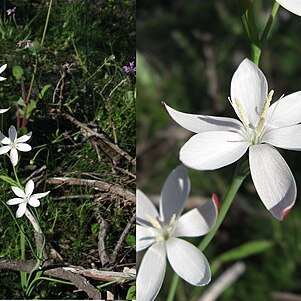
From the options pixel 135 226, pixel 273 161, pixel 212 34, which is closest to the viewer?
pixel 273 161

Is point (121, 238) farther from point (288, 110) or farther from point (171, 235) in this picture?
point (288, 110)

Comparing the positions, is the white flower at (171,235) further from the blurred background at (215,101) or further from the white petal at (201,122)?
the blurred background at (215,101)

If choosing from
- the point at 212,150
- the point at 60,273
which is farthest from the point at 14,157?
the point at 212,150

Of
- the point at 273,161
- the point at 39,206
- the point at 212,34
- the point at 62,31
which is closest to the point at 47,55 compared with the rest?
the point at 62,31

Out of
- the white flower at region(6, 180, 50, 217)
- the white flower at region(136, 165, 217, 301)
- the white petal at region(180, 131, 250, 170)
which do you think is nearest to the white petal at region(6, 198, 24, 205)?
the white flower at region(6, 180, 50, 217)

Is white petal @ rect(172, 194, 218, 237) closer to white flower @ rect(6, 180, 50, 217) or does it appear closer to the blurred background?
white flower @ rect(6, 180, 50, 217)

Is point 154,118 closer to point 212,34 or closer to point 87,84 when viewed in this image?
point 212,34
